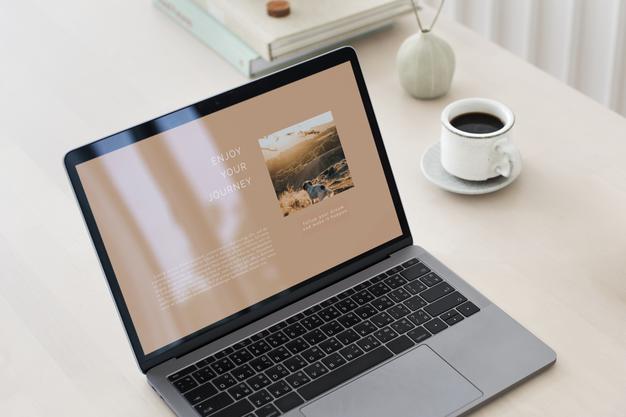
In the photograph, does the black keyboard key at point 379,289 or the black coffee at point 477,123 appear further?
the black coffee at point 477,123

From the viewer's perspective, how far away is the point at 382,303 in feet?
3.34

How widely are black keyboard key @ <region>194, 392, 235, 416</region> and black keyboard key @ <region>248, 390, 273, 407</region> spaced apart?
2 cm

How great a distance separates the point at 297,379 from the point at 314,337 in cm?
6

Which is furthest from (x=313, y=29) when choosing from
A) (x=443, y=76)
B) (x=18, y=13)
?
(x=18, y=13)

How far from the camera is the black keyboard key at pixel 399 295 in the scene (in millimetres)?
1021

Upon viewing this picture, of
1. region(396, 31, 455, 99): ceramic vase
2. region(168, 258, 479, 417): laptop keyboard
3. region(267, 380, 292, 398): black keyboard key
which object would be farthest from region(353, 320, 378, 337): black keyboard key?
region(396, 31, 455, 99): ceramic vase

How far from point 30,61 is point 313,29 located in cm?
46

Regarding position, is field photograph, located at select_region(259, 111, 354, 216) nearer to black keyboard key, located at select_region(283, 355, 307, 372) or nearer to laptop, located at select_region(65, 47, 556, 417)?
laptop, located at select_region(65, 47, 556, 417)

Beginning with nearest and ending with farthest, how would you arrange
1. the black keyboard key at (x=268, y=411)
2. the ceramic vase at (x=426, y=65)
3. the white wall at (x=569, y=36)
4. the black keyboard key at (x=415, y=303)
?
the black keyboard key at (x=268, y=411) < the black keyboard key at (x=415, y=303) < the ceramic vase at (x=426, y=65) < the white wall at (x=569, y=36)

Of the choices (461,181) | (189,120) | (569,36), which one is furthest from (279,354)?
(569,36)

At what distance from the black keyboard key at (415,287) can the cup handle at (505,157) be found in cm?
22

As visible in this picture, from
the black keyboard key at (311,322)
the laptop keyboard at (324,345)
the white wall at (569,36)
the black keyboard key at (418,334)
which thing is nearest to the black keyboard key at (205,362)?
the laptop keyboard at (324,345)

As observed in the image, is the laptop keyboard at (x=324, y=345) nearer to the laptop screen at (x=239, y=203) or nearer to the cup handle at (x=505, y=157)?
the laptop screen at (x=239, y=203)

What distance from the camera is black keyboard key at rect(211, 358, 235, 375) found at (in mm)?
951
